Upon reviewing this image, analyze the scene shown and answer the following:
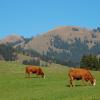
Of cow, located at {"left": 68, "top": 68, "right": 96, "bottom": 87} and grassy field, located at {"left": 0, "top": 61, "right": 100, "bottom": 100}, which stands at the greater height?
cow, located at {"left": 68, "top": 68, "right": 96, "bottom": 87}

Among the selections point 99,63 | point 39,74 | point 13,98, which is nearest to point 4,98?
point 13,98

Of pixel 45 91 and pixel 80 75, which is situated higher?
pixel 80 75

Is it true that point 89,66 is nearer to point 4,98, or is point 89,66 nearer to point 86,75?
point 86,75

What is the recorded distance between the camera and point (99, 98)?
27.3 metres

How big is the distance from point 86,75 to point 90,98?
49.6 feet

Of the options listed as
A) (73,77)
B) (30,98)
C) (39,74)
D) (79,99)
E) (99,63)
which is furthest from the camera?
(99,63)

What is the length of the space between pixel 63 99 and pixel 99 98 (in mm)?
2650

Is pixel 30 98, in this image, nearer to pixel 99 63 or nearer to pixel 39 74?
pixel 39 74

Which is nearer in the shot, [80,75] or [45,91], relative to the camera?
[45,91]

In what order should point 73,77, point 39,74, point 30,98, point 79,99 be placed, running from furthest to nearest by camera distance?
point 39,74 → point 73,77 → point 30,98 → point 79,99

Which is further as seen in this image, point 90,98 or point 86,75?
point 86,75

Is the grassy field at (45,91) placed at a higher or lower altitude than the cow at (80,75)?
lower

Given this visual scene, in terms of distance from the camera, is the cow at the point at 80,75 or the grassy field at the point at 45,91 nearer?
the grassy field at the point at 45,91

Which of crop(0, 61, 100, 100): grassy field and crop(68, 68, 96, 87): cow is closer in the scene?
crop(0, 61, 100, 100): grassy field
